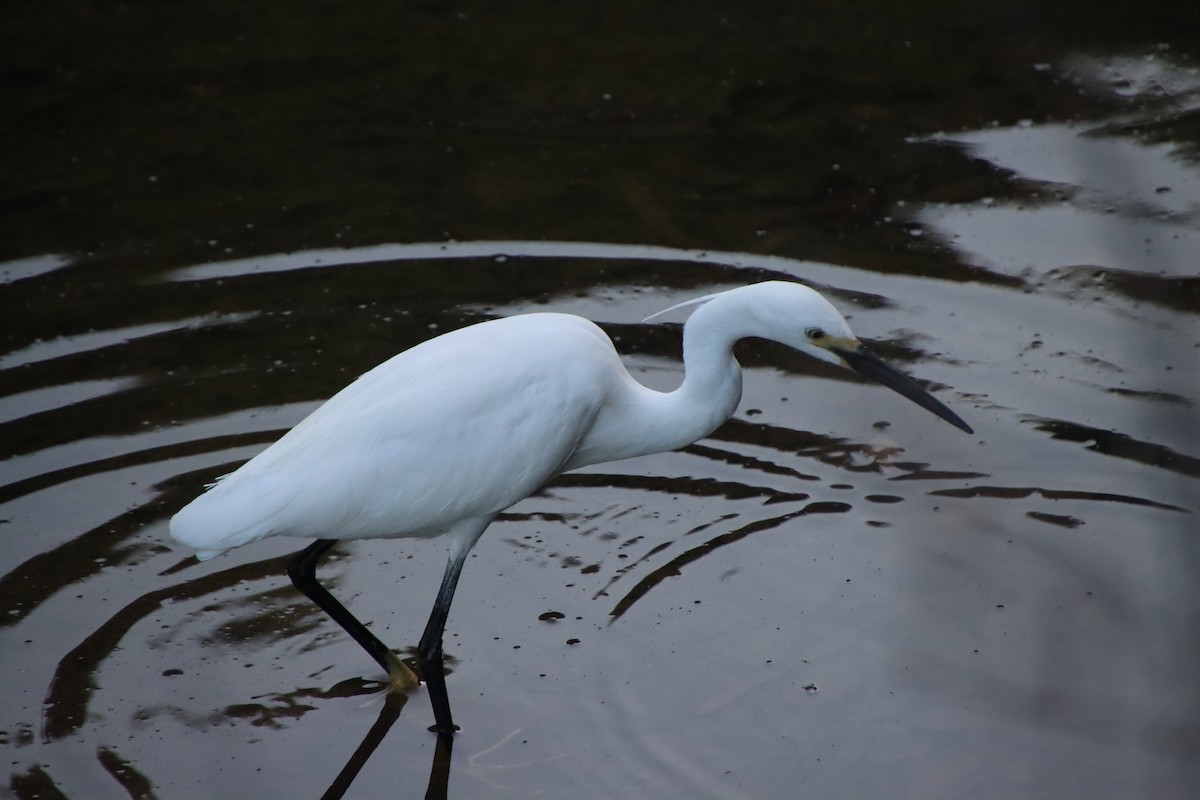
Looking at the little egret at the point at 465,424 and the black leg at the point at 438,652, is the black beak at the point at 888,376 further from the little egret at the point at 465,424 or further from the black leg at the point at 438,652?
the black leg at the point at 438,652

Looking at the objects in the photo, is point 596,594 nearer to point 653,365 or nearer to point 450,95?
point 653,365

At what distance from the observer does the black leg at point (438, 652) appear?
12.5 feet

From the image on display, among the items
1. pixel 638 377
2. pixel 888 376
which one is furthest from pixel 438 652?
pixel 638 377

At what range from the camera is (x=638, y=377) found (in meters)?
5.41

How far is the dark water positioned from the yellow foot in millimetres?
66

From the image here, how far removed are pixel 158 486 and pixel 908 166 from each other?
12.4 ft

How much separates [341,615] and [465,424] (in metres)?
0.74

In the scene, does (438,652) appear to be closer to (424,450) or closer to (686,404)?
(424,450)

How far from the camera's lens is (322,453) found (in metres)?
3.62

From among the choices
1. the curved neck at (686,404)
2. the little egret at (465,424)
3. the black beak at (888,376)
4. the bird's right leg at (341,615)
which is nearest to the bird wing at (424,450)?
the little egret at (465,424)

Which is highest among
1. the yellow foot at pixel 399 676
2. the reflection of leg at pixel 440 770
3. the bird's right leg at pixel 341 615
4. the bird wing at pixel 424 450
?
the bird wing at pixel 424 450

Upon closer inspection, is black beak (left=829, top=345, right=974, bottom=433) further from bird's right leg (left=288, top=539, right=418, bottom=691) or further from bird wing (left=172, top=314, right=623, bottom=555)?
bird's right leg (left=288, top=539, right=418, bottom=691)

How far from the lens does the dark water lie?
3.77m

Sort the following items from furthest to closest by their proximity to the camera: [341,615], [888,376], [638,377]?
1. [638,377]
2. [341,615]
3. [888,376]
